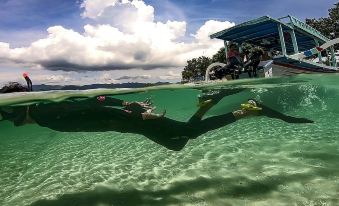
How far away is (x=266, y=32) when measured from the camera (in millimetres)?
20938

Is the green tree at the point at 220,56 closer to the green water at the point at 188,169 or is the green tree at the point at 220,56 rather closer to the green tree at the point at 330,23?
the green tree at the point at 330,23

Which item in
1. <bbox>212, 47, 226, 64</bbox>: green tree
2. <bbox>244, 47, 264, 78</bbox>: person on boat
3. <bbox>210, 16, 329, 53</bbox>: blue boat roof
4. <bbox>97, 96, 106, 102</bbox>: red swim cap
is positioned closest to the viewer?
<bbox>210, 16, 329, 53</bbox>: blue boat roof

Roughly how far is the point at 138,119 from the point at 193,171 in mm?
5800

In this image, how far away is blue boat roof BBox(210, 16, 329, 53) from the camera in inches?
743

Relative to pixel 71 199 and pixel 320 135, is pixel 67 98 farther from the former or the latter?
pixel 320 135

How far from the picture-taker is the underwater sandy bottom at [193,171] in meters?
7.44

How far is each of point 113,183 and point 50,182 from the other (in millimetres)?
2260

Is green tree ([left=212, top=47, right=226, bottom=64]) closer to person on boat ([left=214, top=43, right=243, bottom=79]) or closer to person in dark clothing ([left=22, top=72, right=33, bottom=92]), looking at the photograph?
person on boat ([left=214, top=43, right=243, bottom=79])

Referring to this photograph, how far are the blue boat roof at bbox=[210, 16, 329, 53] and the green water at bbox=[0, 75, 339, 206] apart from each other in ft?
12.5

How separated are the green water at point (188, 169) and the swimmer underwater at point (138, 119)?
599mm

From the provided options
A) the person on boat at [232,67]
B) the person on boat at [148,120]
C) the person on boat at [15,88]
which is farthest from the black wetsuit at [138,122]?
the person on boat at [232,67]

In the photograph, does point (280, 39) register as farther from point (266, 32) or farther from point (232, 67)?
point (232, 67)

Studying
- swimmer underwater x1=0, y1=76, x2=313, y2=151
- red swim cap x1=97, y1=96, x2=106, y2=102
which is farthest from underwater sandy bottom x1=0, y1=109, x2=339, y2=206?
red swim cap x1=97, y1=96, x2=106, y2=102

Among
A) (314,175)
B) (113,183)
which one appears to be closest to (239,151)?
(314,175)
